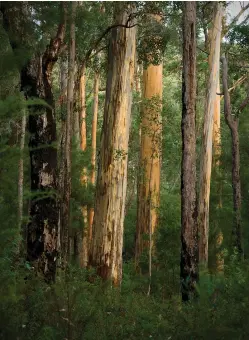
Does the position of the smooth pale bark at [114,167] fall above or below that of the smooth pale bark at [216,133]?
below

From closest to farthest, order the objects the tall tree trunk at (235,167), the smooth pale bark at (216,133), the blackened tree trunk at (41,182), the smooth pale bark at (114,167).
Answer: the blackened tree trunk at (41,182)
the smooth pale bark at (114,167)
the tall tree trunk at (235,167)
the smooth pale bark at (216,133)

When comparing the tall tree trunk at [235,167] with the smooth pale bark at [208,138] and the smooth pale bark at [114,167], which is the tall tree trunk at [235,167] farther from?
the smooth pale bark at [114,167]

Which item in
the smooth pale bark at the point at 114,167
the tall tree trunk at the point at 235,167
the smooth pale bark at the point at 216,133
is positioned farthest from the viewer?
the smooth pale bark at the point at 216,133

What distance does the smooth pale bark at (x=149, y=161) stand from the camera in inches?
704

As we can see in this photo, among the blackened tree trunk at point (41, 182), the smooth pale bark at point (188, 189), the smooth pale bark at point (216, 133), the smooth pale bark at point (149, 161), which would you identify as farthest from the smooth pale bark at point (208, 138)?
the blackened tree trunk at point (41, 182)

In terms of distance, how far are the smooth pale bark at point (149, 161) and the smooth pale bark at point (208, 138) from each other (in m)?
1.39

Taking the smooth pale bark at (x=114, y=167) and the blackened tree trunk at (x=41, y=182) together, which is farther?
the smooth pale bark at (x=114, y=167)

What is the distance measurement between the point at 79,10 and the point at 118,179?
3.59m

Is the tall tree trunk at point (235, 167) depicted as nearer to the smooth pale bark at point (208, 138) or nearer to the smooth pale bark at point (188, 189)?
the smooth pale bark at point (208, 138)

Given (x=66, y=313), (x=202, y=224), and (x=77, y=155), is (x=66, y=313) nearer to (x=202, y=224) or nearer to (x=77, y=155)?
(x=202, y=224)

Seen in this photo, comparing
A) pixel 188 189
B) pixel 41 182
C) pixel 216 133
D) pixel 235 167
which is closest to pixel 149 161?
pixel 235 167

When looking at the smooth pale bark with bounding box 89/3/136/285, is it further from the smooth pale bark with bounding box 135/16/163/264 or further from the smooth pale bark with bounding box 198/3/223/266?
the smooth pale bark with bounding box 198/3/223/266

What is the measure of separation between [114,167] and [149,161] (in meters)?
6.69

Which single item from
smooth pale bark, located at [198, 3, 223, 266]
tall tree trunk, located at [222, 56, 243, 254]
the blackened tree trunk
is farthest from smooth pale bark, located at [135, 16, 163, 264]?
the blackened tree trunk
